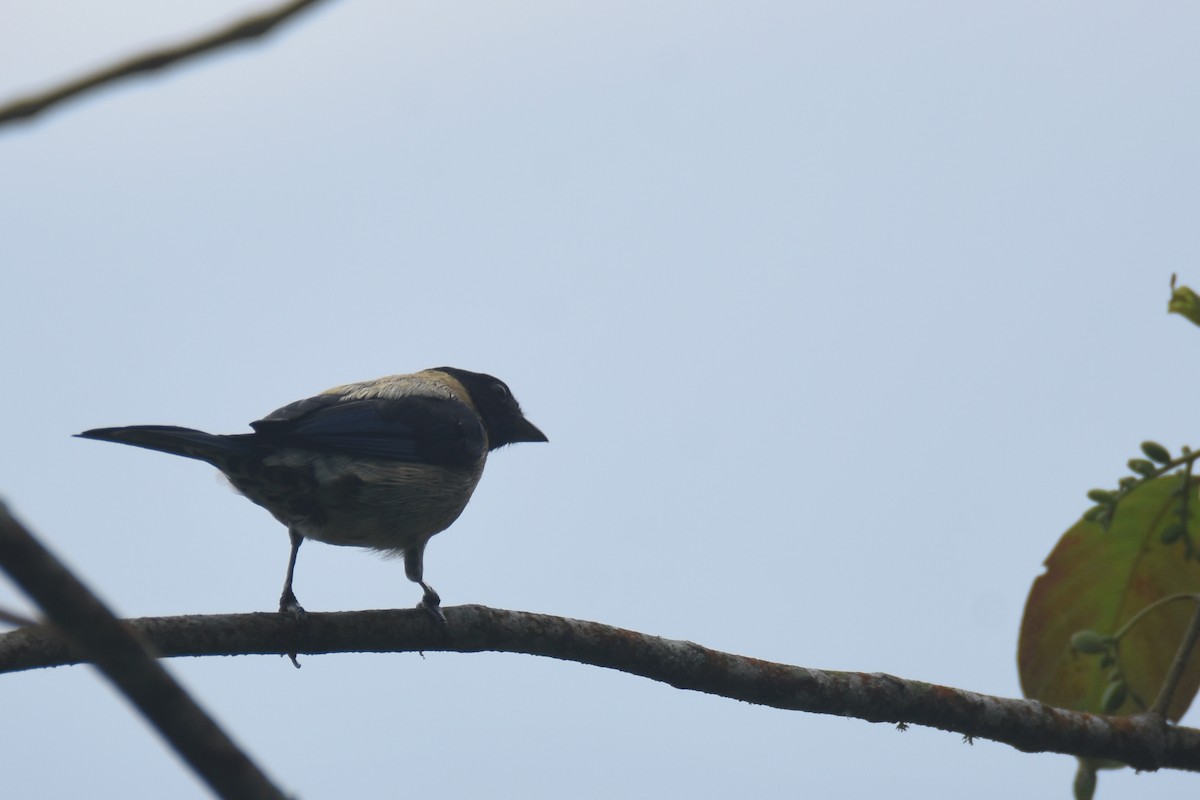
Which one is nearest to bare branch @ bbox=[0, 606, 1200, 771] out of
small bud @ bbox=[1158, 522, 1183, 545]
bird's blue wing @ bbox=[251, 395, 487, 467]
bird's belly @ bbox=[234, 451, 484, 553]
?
small bud @ bbox=[1158, 522, 1183, 545]

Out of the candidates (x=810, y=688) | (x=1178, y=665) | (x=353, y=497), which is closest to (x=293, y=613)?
(x=810, y=688)

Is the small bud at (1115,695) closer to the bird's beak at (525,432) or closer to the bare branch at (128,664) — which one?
the bare branch at (128,664)

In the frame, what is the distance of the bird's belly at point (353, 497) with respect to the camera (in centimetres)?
584

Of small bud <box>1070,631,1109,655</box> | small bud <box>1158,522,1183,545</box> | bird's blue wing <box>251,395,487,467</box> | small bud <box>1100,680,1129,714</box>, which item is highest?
bird's blue wing <box>251,395,487,467</box>

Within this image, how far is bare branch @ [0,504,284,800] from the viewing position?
1220mm

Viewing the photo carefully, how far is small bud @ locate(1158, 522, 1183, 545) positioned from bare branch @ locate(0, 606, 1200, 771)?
0.54m

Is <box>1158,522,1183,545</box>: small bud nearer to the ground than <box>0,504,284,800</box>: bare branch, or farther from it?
farther from it

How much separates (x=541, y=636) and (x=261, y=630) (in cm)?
85

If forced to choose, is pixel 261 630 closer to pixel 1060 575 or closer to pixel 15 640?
pixel 15 640

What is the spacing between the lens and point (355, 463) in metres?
6.00

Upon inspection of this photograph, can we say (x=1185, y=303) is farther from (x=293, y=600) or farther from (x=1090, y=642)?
(x=293, y=600)

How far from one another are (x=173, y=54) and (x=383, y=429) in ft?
17.4

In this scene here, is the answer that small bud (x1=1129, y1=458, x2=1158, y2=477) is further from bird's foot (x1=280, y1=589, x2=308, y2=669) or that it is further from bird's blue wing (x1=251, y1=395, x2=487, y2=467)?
bird's blue wing (x1=251, y1=395, x2=487, y2=467)

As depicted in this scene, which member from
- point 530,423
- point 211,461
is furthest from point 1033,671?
point 530,423
